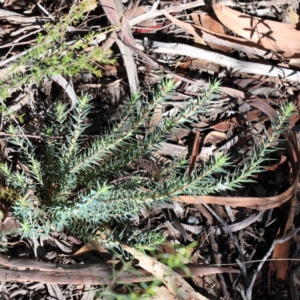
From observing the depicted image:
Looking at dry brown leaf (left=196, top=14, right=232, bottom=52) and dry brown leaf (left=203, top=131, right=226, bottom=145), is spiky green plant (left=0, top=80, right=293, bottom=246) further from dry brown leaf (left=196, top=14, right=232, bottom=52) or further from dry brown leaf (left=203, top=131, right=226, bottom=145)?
dry brown leaf (left=196, top=14, right=232, bottom=52)

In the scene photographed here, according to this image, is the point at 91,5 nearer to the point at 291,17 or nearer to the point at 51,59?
the point at 51,59

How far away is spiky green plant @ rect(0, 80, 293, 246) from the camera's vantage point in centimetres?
166

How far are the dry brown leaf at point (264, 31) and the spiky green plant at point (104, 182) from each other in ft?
1.92

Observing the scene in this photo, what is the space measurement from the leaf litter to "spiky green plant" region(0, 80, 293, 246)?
14cm

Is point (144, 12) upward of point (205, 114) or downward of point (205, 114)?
upward

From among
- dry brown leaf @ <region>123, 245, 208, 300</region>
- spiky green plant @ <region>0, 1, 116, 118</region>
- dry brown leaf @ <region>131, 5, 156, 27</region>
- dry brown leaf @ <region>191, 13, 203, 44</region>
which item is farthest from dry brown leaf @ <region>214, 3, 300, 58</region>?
dry brown leaf @ <region>123, 245, 208, 300</region>

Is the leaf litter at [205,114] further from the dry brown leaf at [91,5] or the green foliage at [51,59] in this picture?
the green foliage at [51,59]

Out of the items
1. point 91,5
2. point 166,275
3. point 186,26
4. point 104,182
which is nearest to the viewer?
point 104,182

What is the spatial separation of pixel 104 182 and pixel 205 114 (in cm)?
83

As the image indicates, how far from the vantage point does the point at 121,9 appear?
83.6 inches

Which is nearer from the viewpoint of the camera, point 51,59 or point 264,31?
point 51,59

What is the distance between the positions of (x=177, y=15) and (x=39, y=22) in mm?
735

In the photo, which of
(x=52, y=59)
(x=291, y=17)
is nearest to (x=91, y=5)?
(x=52, y=59)

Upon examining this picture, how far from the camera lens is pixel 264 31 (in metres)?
2.28
